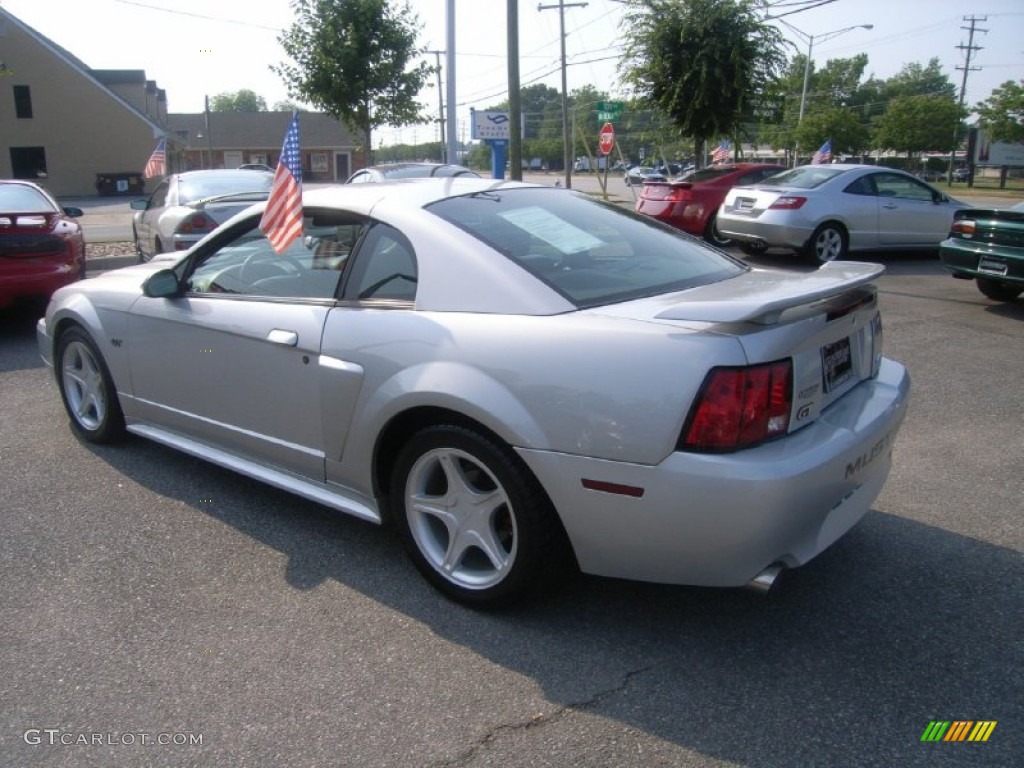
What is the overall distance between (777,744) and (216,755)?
60.7 inches

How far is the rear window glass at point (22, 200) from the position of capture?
7.90m

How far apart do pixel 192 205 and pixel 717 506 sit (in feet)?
29.1

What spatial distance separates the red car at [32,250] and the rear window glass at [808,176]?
29.6 feet

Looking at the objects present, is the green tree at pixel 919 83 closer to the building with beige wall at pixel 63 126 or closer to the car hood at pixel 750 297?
the building with beige wall at pixel 63 126

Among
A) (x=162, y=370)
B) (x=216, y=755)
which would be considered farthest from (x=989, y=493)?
(x=162, y=370)

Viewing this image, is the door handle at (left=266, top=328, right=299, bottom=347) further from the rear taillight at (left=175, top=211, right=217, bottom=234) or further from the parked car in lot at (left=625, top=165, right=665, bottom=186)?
the parked car in lot at (left=625, top=165, right=665, bottom=186)

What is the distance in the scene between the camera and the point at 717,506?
2445 mm

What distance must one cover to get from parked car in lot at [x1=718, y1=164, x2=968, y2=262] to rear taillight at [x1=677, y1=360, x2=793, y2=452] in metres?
9.49

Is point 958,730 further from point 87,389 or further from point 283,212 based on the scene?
point 87,389

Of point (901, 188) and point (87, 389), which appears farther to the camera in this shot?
point (901, 188)

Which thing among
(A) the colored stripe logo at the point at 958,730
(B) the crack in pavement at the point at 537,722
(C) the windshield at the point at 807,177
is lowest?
(B) the crack in pavement at the point at 537,722

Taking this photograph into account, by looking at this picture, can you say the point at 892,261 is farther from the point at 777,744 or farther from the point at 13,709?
the point at 13,709

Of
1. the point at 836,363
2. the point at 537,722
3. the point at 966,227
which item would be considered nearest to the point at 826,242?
the point at 966,227

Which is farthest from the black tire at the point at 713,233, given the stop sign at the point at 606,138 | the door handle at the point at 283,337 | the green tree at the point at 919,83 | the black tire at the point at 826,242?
the green tree at the point at 919,83
